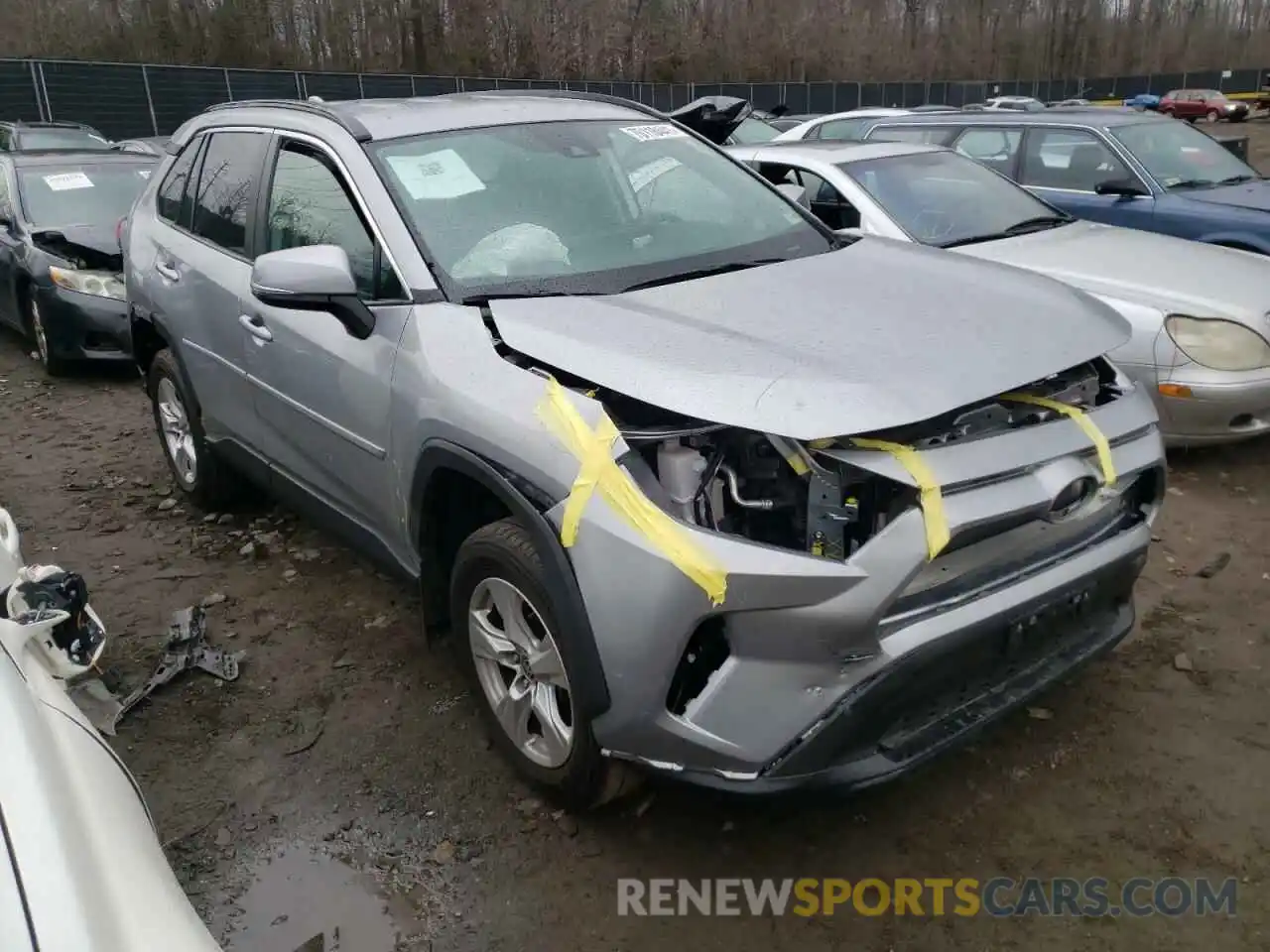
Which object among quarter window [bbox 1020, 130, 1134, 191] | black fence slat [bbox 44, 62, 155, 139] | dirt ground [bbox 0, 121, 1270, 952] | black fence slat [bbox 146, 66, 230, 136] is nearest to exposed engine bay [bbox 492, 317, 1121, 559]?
dirt ground [bbox 0, 121, 1270, 952]

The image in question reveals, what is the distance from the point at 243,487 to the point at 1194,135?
22.7ft

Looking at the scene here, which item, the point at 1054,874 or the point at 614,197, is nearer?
the point at 1054,874

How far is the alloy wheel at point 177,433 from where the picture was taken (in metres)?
4.80

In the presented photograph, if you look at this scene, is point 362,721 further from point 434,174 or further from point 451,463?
point 434,174

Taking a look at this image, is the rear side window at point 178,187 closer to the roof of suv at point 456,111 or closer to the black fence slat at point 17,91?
the roof of suv at point 456,111

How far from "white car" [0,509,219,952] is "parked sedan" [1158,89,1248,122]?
39307mm

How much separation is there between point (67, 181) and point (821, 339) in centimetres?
→ 782

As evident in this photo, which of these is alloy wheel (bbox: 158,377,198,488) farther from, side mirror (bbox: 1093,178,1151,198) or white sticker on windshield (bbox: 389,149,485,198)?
side mirror (bbox: 1093,178,1151,198)

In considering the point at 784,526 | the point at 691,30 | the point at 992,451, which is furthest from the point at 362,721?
the point at 691,30

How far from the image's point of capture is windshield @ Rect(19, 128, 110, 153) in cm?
1431

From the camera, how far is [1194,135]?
7.18m

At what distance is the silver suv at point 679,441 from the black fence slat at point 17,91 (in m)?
22.8

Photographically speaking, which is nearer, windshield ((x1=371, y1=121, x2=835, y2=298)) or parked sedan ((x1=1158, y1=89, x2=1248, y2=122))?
windshield ((x1=371, y1=121, x2=835, y2=298))

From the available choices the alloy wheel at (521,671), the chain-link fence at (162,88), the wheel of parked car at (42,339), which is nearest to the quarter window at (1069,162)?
the alloy wheel at (521,671)
